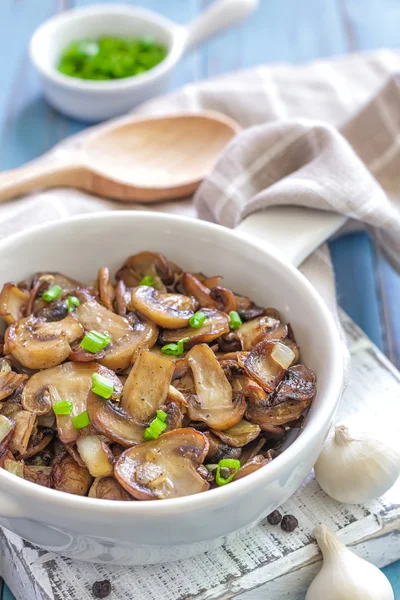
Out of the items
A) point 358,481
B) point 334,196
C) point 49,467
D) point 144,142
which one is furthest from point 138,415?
point 144,142

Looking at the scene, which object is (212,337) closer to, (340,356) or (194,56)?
(340,356)

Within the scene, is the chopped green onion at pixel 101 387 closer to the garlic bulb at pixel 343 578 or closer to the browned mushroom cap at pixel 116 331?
the browned mushroom cap at pixel 116 331

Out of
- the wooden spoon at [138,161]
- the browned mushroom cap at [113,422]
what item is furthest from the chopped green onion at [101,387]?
the wooden spoon at [138,161]

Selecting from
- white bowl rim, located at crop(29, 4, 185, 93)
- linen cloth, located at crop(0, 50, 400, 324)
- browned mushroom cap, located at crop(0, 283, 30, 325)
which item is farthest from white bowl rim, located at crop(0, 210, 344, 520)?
white bowl rim, located at crop(29, 4, 185, 93)

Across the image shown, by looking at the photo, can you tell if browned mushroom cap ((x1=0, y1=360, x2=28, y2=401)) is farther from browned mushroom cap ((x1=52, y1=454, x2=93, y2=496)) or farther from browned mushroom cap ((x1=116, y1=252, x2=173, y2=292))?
browned mushroom cap ((x1=116, y1=252, x2=173, y2=292))

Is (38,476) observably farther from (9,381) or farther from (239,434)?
(239,434)
